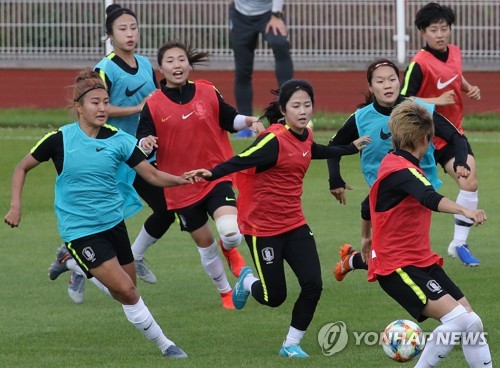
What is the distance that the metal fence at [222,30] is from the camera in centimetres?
2488

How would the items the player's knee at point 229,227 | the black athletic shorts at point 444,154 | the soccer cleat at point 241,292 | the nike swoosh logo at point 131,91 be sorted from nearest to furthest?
the soccer cleat at point 241,292, the player's knee at point 229,227, the nike swoosh logo at point 131,91, the black athletic shorts at point 444,154

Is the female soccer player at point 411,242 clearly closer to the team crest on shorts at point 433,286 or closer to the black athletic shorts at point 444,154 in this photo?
the team crest on shorts at point 433,286

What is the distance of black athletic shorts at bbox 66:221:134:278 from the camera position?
8.56 m

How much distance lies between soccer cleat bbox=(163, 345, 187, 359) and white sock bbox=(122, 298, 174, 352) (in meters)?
0.03

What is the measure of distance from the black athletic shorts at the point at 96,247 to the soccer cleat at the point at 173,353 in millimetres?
703

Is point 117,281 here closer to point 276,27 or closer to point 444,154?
point 444,154

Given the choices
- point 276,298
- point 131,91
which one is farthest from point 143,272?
point 276,298

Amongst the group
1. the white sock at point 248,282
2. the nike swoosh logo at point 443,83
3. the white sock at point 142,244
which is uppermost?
the nike swoosh logo at point 443,83

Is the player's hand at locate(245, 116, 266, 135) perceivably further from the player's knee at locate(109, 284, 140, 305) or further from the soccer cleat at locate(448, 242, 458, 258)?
the soccer cleat at locate(448, 242, 458, 258)

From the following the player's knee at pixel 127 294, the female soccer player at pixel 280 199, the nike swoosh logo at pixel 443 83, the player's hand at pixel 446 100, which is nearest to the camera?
the player's knee at pixel 127 294

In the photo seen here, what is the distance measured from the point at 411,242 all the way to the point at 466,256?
3856 millimetres

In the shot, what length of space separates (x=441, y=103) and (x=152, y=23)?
15609mm

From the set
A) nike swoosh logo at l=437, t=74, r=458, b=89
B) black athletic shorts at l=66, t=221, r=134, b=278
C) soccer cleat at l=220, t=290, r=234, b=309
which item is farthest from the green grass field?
nike swoosh logo at l=437, t=74, r=458, b=89

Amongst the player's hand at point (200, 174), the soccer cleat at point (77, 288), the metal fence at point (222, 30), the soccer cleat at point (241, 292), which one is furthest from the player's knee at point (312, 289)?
the metal fence at point (222, 30)
